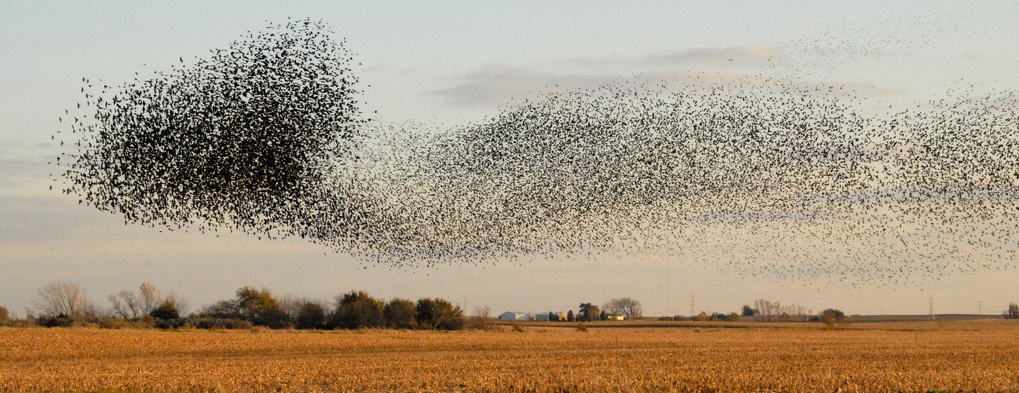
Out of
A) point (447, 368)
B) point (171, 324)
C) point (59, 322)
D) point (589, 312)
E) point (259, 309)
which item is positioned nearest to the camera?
point (447, 368)

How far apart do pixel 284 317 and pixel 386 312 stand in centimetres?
994

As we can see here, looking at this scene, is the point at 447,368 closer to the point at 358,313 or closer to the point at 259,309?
the point at 358,313

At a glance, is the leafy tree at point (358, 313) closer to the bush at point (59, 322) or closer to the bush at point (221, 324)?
the bush at point (221, 324)

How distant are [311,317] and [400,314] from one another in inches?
319

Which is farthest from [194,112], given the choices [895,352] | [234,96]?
[895,352]

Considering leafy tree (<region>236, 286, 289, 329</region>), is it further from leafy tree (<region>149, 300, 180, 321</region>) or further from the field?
the field

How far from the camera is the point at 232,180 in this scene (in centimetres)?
2781

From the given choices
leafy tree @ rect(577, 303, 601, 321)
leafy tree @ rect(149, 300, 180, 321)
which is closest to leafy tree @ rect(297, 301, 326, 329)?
leafy tree @ rect(149, 300, 180, 321)

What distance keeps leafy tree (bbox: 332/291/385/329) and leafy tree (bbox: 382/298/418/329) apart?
708 millimetres

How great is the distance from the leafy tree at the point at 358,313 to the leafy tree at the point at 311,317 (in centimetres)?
129

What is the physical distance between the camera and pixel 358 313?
275 feet

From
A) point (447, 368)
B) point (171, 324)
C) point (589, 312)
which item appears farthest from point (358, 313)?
point (589, 312)

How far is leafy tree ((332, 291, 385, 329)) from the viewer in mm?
82944

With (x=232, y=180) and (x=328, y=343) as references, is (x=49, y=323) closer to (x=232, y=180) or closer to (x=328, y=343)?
(x=328, y=343)
